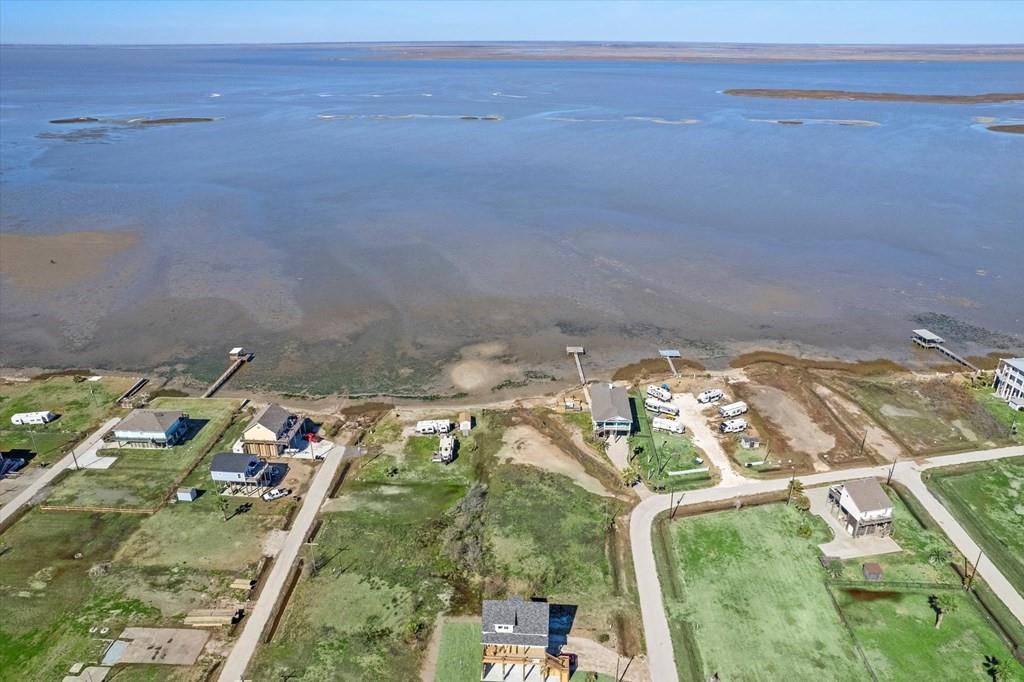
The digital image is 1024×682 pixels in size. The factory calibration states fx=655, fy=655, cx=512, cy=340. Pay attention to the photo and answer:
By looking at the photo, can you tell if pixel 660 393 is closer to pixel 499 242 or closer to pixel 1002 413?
pixel 1002 413

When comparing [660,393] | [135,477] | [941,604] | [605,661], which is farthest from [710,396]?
[135,477]

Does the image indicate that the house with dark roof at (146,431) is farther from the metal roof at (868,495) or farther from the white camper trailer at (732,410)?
the metal roof at (868,495)

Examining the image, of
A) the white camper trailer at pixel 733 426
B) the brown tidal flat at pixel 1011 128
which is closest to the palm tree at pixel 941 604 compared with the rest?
the white camper trailer at pixel 733 426

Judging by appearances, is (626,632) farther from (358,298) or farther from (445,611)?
(358,298)

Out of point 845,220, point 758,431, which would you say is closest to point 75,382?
point 758,431

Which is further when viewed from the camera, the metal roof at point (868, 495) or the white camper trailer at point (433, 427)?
the white camper trailer at point (433, 427)

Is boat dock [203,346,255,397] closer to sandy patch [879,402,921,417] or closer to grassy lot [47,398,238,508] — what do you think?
grassy lot [47,398,238,508]

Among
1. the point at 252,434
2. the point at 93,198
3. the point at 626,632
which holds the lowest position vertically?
the point at 626,632
